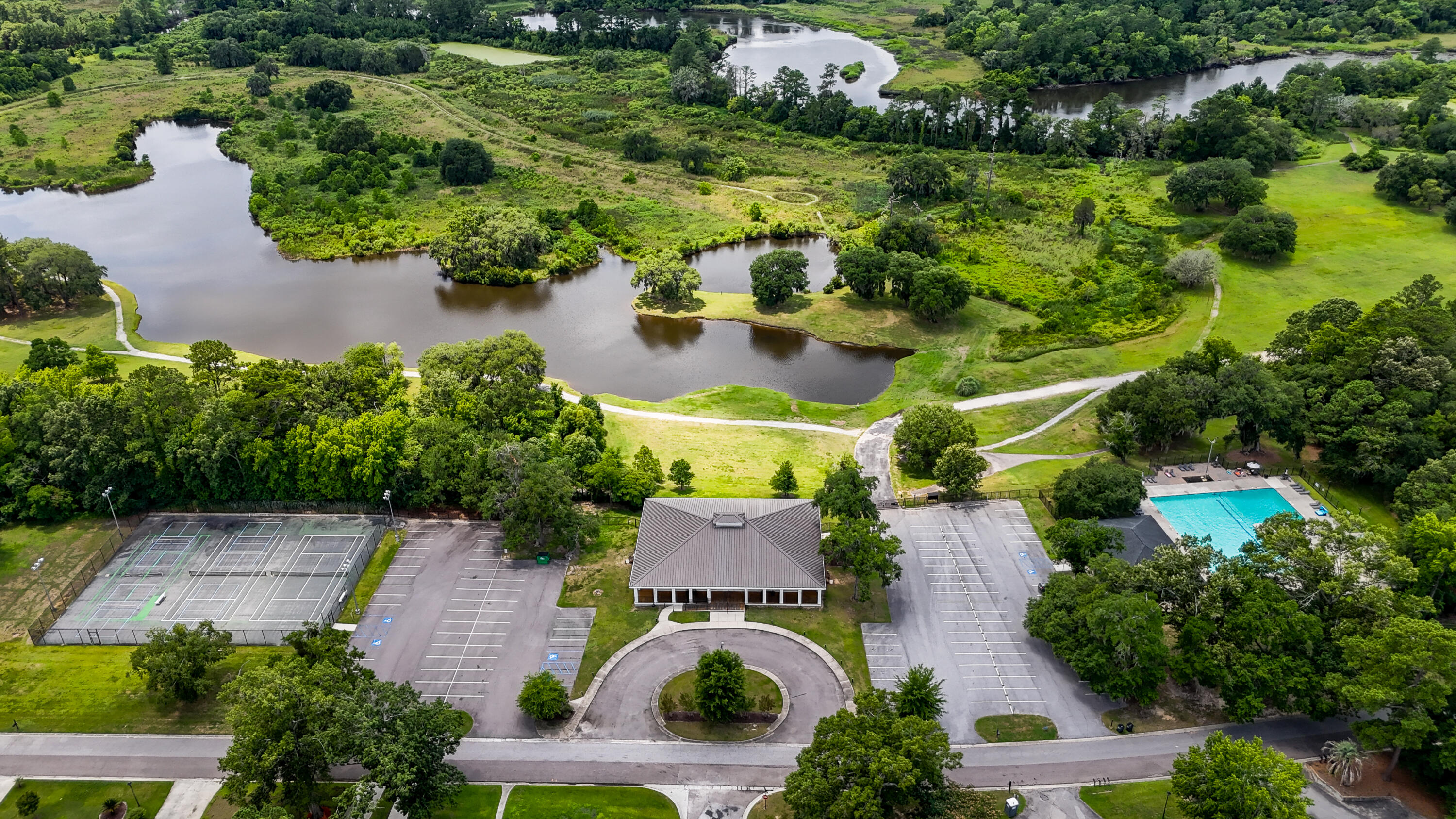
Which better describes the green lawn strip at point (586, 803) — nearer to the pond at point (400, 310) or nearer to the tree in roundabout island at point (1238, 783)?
the tree in roundabout island at point (1238, 783)

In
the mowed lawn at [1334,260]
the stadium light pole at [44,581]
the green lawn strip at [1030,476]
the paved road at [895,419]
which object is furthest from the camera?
the mowed lawn at [1334,260]

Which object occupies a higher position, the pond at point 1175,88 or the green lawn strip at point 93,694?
the pond at point 1175,88

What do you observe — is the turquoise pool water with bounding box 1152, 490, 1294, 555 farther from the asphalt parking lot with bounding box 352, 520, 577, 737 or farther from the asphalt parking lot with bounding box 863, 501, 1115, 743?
the asphalt parking lot with bounding box 352, 520, 577, 737

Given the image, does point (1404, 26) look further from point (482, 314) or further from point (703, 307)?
point (482, 314)

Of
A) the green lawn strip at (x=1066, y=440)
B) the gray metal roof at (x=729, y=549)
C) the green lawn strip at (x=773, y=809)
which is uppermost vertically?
the gray metal roof at (x=729, y=549)

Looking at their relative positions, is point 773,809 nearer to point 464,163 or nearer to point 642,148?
point 464,163

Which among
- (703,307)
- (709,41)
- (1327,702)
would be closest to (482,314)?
(703,307)

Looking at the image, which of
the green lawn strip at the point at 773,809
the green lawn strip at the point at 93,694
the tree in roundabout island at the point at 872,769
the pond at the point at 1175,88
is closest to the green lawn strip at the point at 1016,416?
the tree in roundabout island at the point at 872,769
